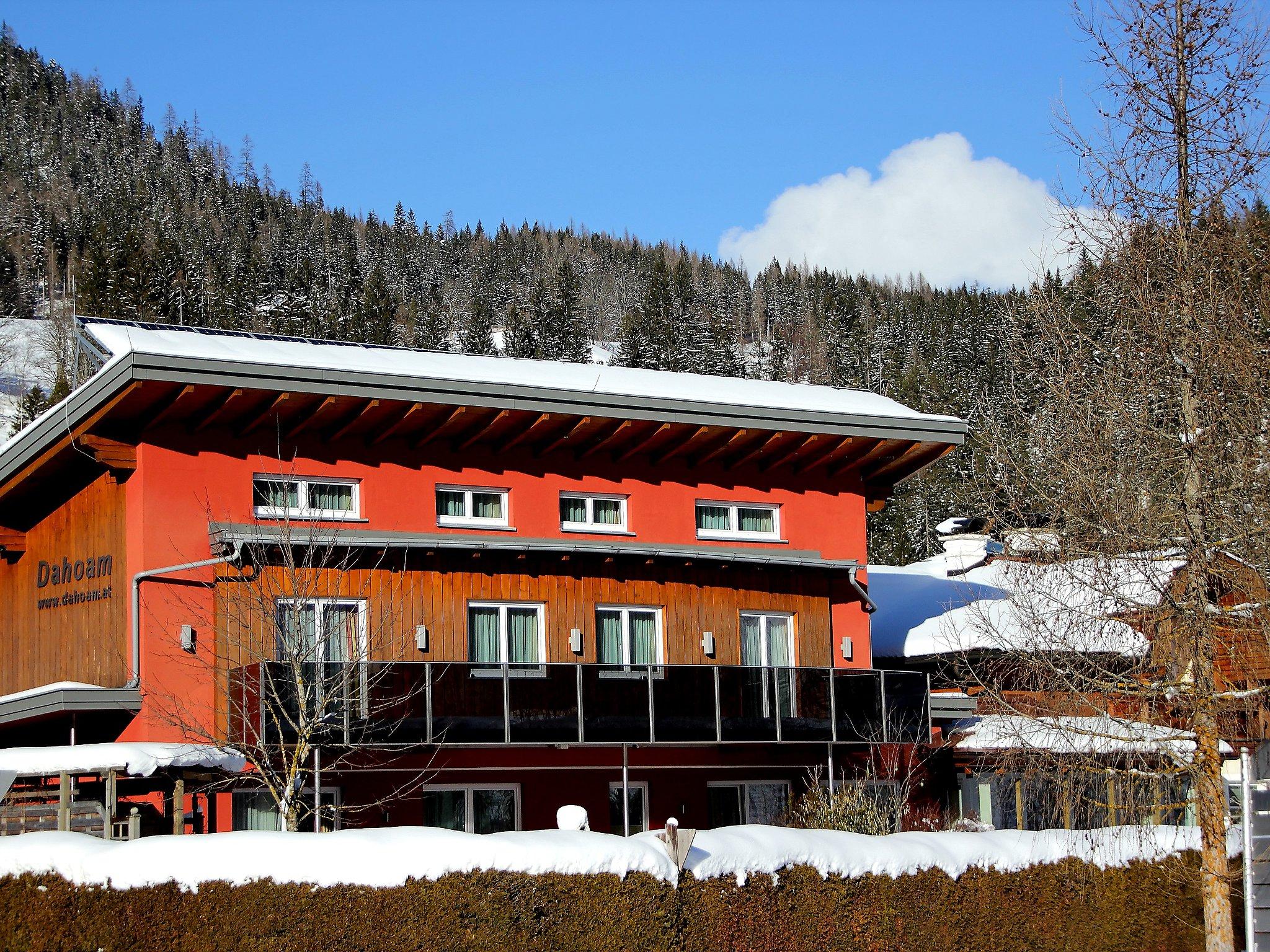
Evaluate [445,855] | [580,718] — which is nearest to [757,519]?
[580,718]

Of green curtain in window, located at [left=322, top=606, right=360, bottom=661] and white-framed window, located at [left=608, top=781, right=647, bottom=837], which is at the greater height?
green curtain in window, located at [left=322, top=606, right=360, bottom=661]

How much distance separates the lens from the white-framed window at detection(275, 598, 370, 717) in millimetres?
17984

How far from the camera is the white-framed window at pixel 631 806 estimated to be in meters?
22.4

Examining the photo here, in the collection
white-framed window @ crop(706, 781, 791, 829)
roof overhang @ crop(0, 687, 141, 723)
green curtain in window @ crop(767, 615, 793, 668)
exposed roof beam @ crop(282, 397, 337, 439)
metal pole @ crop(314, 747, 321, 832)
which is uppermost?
exposed roof beam @ crop(282, 397, 337, 439)

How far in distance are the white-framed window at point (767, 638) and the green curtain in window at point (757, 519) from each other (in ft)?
6.66

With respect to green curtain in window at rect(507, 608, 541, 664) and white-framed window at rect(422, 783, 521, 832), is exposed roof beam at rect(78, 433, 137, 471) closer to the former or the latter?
green curtain in window at rect(507, 608, 541, 664)

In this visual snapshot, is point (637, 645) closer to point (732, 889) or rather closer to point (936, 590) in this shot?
point (732, 889)

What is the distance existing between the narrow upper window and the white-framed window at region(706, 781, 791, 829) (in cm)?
562

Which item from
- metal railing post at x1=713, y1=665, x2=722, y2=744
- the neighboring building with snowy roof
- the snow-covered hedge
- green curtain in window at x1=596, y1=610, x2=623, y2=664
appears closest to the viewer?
the snow-covered hedge

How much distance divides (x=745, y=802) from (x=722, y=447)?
5992 mm

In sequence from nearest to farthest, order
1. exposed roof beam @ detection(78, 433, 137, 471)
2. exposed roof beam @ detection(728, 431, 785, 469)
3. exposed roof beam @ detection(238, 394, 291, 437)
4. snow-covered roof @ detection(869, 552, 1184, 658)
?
snow-covered roof @ detection(869, 552, 1184, 658)
exposed roof beam @ detection(78, 433, 137, 471)
exposed roof beam @ detection(238, 394, 291, 437)
exposed roof beam @ detection(728, 431, 785, 469)

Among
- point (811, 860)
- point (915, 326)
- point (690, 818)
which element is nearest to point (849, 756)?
point (690, 818)

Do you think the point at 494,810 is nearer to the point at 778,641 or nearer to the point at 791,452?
the point at 778,641

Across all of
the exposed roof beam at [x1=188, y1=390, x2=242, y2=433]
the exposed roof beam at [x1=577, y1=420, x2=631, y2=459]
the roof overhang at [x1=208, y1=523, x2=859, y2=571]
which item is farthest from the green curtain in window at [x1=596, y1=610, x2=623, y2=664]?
the exposed roof beam at [x1=188, y1=390, x2=242, y2=433]
